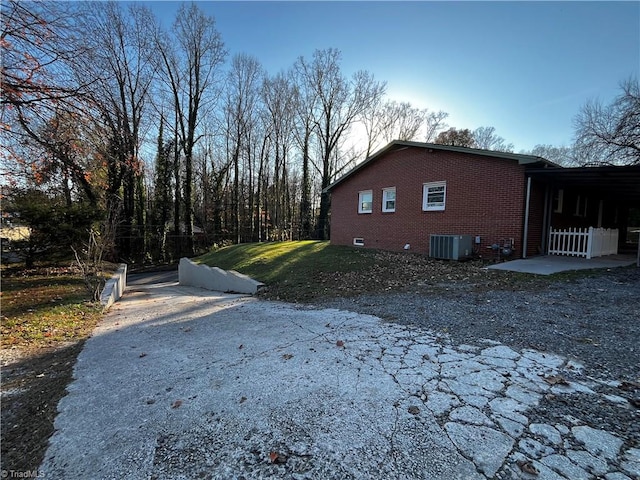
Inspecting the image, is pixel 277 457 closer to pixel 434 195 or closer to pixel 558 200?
pixel 434 195

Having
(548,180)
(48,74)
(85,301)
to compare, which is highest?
(48,74)

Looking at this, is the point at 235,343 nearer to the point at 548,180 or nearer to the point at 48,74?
the point at 48,74

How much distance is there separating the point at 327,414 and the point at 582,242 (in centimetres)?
1186

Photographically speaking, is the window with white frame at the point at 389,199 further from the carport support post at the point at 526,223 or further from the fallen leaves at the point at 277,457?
the fallen leaves at the point at 277,457

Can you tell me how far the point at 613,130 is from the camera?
730 inches

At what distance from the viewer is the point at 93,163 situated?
29.5 feet

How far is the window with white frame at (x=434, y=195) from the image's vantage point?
462 inches

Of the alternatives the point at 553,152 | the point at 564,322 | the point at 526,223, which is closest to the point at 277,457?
the point at 564,322

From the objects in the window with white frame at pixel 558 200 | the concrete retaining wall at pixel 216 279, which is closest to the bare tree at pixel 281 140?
the concrete retaining wall at pixel 216 279

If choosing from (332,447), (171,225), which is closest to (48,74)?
(332,447)

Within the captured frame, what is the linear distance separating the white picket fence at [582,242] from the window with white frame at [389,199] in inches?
234

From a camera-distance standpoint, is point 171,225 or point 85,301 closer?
point 85,301

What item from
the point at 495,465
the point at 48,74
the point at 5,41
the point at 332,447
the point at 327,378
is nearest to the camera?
the point at 495,465

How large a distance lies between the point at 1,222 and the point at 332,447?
46.3 ft
